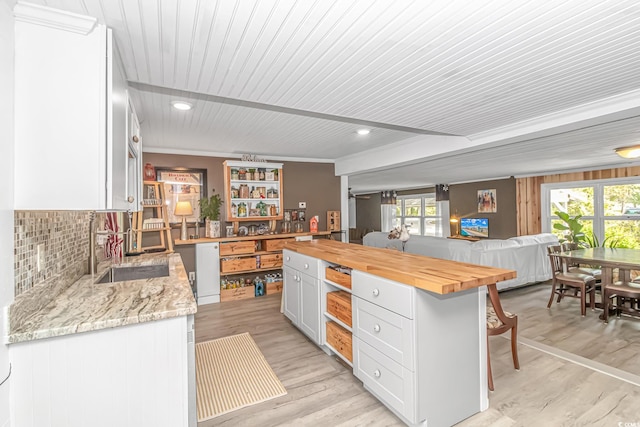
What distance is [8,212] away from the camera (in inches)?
44.3

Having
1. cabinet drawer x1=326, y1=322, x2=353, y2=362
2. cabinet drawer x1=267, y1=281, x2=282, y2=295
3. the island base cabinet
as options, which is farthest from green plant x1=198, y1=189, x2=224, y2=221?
the island base cabinet

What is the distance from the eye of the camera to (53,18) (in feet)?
3.90

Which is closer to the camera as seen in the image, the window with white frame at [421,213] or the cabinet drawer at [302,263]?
the cabinet drawer at [302,263]

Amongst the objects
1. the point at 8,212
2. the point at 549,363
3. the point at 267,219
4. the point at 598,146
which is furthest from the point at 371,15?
the point at 598,146

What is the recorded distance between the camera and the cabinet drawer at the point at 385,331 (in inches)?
68.6

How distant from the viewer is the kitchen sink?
2382mm

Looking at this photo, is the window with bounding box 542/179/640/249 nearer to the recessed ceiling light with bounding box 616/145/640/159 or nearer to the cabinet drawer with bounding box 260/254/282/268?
the recessed ceiling light with bounding box 616/145/640/159

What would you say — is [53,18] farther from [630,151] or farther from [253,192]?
[630,151]

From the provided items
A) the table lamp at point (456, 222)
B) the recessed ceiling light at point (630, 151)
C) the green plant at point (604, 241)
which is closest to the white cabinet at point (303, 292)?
the recessed ceiling light at point (630, 151)

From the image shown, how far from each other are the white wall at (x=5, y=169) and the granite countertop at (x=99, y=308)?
3.2 inches

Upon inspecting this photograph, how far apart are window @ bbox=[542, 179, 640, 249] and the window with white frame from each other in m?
3.02

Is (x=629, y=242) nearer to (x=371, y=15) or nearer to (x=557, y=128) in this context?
(x=557, y=128)

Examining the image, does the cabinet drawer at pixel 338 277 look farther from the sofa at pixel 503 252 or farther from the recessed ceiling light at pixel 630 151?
the recessed ceiling light at pixel 630 151

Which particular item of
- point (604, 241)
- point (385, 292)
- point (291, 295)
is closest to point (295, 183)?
point (291, 295)
